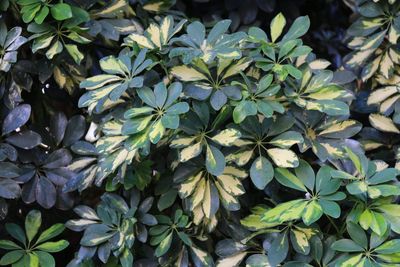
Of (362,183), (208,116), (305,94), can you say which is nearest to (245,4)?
(305,94)

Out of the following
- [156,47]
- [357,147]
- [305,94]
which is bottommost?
[357,147]

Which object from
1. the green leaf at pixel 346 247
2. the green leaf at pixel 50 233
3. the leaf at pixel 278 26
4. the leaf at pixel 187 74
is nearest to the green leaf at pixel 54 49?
the leaf at pixel 187 74

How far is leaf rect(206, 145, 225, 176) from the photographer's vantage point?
1151mm

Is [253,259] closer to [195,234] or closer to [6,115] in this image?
[195,234]

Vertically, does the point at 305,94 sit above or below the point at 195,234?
above

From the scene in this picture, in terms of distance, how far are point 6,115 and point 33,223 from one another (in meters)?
0.30

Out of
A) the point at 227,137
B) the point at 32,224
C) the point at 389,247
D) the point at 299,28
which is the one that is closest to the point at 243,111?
the point at 227,137

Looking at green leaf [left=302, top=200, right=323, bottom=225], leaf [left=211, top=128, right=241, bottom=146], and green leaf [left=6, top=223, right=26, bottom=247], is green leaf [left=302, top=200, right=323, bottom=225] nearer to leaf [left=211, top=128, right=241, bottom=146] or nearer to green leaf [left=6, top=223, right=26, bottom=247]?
leaf [left=211, top=128, right=241, bottom=146]

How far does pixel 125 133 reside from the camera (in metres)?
1.11

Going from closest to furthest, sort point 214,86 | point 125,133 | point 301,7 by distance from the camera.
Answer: point 125,133, point 214,86, point 301,7

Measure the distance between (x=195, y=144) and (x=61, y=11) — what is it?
494 millimetres

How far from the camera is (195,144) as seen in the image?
119 cm

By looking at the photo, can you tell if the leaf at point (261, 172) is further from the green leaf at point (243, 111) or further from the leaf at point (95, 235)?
the leaf at point (95, 235)

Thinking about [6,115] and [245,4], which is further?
[245,4]
